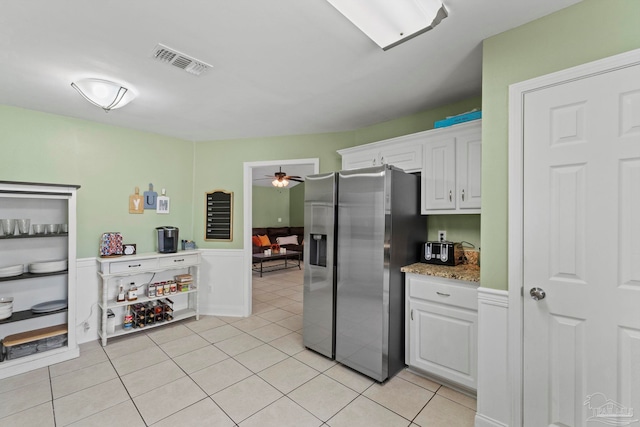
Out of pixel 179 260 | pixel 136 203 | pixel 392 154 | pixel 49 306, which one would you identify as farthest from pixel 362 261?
pixel 49 306

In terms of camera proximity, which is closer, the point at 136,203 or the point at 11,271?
the point at 11,271

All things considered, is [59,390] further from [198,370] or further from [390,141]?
[390,141]

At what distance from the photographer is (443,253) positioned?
2439 millimetres

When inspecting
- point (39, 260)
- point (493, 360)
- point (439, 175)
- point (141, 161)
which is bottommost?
point (493, 360)

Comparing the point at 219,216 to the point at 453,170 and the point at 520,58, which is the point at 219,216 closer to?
the point at 453,170

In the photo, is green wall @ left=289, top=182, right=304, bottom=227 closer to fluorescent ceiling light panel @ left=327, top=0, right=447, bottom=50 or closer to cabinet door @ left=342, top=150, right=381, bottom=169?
cabinet door @ left=342, top=150, right=381, bottom=169

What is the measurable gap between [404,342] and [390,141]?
1908 millimetres

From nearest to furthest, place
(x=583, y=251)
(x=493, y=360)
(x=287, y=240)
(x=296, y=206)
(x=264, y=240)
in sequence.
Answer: (x=583, y=251) < (x=493, y=360) < (x=264, y=240) < (x=287, y=240) < (x=296, y=206)

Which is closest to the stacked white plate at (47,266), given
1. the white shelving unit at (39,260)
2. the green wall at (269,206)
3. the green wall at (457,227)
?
the white shelving unit at (39,260)

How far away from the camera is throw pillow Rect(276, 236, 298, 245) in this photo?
799cm

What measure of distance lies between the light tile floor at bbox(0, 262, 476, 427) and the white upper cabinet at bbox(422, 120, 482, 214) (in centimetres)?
151

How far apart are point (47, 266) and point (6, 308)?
16.6 inches

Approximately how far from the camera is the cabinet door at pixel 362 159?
9.61 feet

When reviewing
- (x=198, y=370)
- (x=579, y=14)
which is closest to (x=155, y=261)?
(x=198, y=370)
